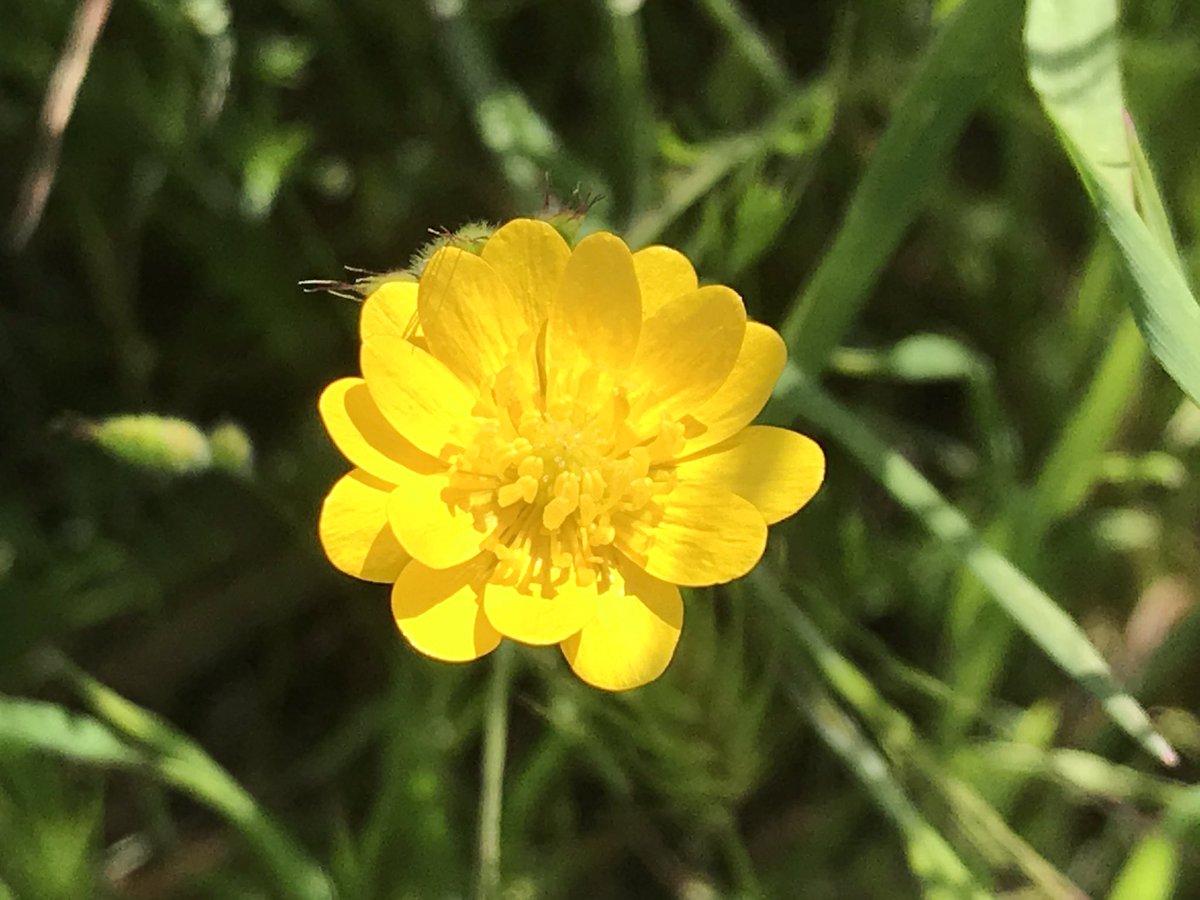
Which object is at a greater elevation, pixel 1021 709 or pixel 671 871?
pixel 1021 709

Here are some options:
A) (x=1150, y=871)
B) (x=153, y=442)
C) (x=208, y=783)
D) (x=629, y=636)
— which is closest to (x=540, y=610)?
(x=629, y=636)

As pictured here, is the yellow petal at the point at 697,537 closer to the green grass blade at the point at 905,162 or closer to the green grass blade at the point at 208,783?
the green grass blade at the point at 905,162

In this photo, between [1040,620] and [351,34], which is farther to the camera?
[351,34]

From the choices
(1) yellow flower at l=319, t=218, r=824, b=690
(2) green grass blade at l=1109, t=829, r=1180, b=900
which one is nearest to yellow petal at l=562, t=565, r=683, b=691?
(1) yellow flower at l=319, t=218, r=824, b=690

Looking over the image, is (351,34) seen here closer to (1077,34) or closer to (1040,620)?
(1077,34)

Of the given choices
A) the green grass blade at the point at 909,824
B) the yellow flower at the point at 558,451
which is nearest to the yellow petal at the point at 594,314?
the yellow flower at the point at 558,451

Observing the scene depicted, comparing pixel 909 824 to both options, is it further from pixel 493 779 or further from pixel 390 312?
pixel 390 312

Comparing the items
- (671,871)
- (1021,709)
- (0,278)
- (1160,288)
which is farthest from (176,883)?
(1160,288)
